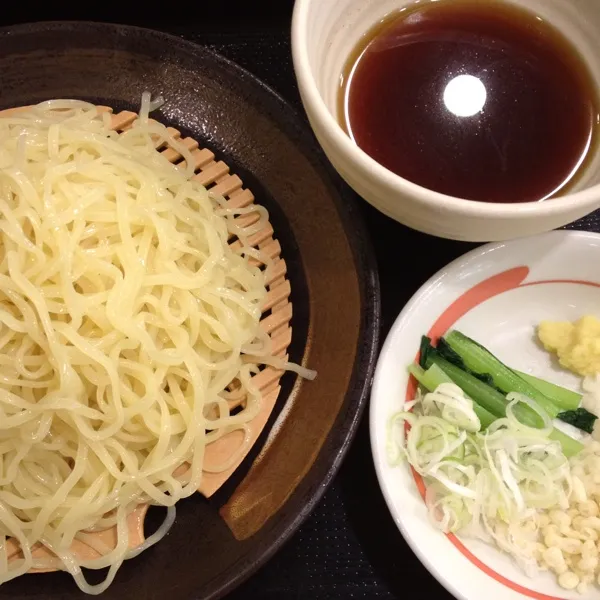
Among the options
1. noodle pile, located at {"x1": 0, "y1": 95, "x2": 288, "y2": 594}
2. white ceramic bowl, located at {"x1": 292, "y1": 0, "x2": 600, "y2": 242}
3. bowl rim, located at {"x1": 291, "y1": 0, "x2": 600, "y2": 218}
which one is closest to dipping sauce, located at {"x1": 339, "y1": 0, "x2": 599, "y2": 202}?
white ceramic bowl, located at {"x1": 292, "y1": 0, "x2": 600, "y2": 242}

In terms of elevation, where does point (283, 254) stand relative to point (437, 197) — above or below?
below

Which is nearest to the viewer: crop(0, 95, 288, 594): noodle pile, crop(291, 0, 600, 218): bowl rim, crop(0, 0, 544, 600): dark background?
crop(291, 0, 600, 218): bowl rim

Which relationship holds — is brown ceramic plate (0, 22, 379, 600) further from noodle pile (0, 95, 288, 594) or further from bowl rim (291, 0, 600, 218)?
bowl rim (291, 0, 600, 218)

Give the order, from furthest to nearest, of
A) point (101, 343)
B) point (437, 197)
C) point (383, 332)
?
point (383, 332), point (101, 343), point (437, 197)

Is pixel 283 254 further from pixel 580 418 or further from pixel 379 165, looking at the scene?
pixel 580 418

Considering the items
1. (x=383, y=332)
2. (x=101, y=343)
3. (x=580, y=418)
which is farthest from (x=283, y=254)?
(x=580, y=418)

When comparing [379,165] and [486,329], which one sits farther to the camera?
[486,329]
